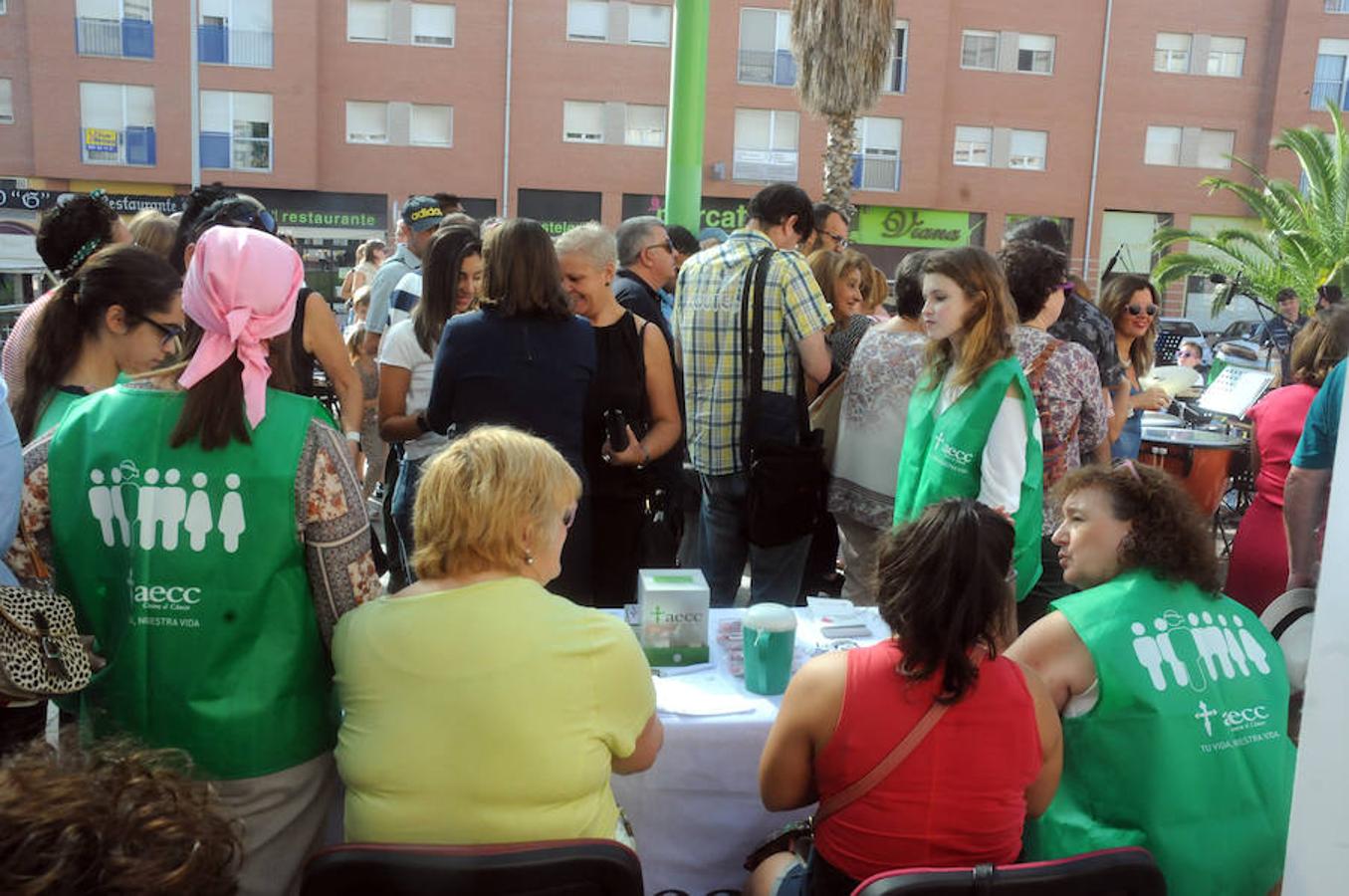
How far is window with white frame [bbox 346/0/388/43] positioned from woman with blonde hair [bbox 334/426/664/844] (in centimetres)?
2841

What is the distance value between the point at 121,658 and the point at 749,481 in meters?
2.45

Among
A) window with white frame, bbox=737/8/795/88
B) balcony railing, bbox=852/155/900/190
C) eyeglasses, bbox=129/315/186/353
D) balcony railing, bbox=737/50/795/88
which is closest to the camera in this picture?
eyeglasses, bbox=129/315/186/353

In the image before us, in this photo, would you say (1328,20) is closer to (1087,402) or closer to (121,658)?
(1087,402)

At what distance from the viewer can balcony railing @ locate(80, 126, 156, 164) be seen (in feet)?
88.9

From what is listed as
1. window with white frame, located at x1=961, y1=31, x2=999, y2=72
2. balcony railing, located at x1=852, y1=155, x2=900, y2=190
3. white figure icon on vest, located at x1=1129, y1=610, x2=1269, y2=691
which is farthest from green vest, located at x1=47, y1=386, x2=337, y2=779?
window with white frame, located at x1=961, y1=31, x2=999, y2=72

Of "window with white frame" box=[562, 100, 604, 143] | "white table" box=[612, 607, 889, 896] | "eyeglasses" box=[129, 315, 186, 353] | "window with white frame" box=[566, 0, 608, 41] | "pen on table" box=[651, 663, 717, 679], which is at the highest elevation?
"window with white frame" box=[566, 0, 608, 41]

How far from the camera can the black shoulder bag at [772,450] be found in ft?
13.1

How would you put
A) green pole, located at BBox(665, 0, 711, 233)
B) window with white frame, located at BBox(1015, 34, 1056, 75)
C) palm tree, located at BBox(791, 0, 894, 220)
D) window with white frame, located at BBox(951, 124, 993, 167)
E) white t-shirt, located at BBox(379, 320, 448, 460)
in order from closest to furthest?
white t-shirt, located at BBox(379, 320, 448, 460) < green pole, located at BBox(665, 0, 711, 233) < palm tree, located at BBox(791, 0, 894, 220) < window with white frame, located at BBox(1015, 34, 1056, 75) < window with white frame, located at BBox(951, 124, 993, 167)

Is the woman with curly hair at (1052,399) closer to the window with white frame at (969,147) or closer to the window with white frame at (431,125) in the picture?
the window with white frame at (431,125)

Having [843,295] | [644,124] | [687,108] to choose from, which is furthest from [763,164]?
[843,295]

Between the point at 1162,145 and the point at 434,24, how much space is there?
19405 mm

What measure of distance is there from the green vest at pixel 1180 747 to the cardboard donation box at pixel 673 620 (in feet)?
2.90

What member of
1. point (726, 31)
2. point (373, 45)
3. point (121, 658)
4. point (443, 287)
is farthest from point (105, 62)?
point (121, 658)

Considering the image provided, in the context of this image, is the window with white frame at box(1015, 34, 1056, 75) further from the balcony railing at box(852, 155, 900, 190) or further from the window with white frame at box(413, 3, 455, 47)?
the window with white frame at box(413, 3, 455, 47)
